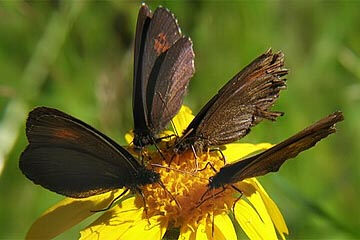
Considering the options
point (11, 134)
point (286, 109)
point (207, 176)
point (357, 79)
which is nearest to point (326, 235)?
point (286, 109)

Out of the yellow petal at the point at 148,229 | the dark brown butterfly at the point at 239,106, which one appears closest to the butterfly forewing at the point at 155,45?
the dark brown butterfly at the point at 239,106

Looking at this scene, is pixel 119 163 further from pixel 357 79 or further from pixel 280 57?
pixel 357 79

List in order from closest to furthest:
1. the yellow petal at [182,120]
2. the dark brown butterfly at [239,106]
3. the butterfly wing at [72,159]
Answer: the butterfly wing at [72,159] → the dark brown butterfly at [239,106] → the yellow petal at [182,120]

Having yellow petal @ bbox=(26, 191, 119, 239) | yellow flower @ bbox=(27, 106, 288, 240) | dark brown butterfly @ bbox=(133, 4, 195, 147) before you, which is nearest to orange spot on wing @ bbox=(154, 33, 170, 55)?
dark brown butterfly @ bbox=(133, 4, 195, 147)

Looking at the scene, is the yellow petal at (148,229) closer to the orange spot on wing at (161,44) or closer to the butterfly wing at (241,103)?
the butterfly wing at (241,103)

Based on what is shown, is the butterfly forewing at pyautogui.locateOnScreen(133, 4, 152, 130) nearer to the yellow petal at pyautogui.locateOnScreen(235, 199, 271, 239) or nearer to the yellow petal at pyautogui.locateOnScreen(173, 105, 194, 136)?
the yellow petal at pyautogui.locateOnScreen(173, 105, 194, 136)

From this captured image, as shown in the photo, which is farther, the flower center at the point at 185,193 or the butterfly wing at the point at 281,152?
the flower center at the point at 185,193

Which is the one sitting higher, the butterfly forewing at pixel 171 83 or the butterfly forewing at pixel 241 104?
the butterfly forewing at pixel 171 83
